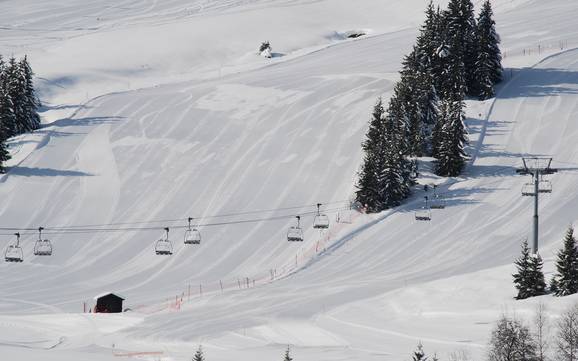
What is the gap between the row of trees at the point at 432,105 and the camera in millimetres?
88688

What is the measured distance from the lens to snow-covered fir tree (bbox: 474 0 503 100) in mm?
108562

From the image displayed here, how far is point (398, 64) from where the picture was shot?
399 feet

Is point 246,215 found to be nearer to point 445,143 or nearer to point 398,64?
point 445,143

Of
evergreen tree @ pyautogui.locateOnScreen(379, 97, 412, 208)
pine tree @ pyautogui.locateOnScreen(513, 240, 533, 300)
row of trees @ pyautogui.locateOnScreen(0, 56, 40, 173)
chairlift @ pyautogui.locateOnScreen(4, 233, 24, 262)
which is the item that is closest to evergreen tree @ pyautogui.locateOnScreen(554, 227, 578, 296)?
pine tree @ pyautogui.locateOnScreen(513, 240, 533, 300)

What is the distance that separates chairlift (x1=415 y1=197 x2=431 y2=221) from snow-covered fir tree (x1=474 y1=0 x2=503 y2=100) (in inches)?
875

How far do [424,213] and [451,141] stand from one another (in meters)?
8.89

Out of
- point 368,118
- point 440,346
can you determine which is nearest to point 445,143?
point 368,118

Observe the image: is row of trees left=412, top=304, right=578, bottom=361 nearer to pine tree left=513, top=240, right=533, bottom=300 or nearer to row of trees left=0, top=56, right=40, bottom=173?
pine tree left=513, top=240, right=533, bottom=300

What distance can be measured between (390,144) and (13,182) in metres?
27.9

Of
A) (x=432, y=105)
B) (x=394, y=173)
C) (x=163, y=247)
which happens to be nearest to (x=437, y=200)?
(x=394, y=173)

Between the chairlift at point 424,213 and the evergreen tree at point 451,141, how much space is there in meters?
5.37

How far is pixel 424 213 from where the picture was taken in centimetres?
8700

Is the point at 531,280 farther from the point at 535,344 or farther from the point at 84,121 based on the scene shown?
the point at 84,121

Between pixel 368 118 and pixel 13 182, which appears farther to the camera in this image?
pixel 368 118
